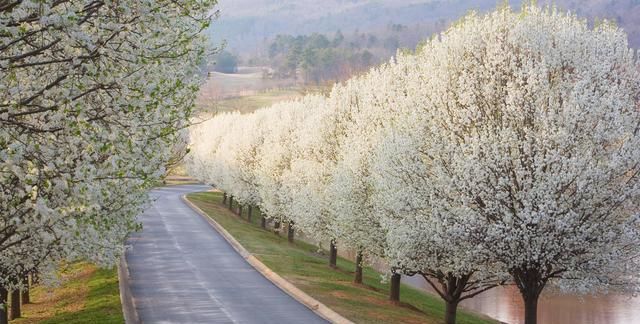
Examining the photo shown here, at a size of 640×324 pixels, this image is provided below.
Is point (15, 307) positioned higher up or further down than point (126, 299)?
further down

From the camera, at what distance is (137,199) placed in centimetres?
2509

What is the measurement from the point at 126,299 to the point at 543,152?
61.8 ft

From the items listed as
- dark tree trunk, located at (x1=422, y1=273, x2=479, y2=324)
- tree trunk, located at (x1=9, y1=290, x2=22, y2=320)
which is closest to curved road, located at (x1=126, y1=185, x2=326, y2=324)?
tree trunk, located at (x1=9, y1=290, x2=22, y2=320)

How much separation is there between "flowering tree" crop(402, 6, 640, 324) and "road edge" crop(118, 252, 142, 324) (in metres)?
12.4

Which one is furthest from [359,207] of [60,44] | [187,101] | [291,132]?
[291,132]

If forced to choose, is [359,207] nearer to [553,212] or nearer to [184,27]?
[553,212]

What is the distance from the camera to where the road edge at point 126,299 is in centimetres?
2699

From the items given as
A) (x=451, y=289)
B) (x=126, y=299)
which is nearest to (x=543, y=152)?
(x=451, y=289)

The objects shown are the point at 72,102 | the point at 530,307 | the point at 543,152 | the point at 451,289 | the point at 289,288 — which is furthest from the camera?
the point at 289,288

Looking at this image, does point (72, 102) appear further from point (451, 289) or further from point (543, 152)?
point (451, 289)

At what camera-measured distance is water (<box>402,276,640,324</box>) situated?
4784cm

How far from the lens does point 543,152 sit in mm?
23422

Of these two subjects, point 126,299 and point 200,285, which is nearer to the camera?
point 126,299

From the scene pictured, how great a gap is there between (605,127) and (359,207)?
15.5m
